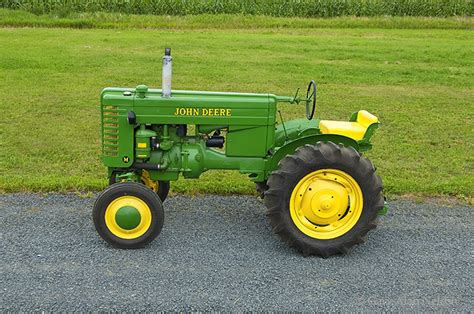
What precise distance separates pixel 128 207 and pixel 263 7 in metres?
19.4

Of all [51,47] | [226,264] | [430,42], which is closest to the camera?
[226,264]

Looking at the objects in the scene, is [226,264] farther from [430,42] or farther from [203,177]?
[430,42]

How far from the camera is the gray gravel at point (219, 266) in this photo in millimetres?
4227

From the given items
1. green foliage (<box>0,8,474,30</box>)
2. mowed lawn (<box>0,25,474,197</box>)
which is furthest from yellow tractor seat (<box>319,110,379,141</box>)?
green foliage (<box>0,8,474,30</box>)

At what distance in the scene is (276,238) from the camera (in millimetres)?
5320

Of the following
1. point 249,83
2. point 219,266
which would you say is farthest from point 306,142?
point 249,83

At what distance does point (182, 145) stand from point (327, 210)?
1436mm

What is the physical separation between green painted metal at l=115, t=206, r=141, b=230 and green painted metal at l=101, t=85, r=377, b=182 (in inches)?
16.0

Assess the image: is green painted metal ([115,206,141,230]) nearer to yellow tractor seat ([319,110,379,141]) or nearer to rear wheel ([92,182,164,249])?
rear wheel ([92,182,164,249])

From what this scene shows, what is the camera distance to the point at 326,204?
16.2ft

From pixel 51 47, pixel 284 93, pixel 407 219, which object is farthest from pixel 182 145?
pixel 51 47

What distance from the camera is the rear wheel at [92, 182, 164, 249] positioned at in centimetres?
488

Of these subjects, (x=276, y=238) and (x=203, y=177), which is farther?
(x=203, y=177)

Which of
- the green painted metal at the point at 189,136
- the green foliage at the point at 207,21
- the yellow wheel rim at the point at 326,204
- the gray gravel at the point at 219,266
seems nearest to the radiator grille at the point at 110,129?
the green painted metal at the point at 189,136
